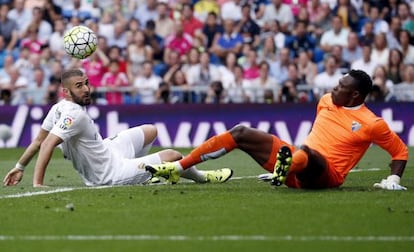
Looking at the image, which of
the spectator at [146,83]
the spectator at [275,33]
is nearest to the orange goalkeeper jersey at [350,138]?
the spectator at [146,83]

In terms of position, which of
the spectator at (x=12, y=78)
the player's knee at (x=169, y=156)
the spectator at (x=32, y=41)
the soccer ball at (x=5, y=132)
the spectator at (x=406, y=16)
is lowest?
the soccer ball at (x=5, y=132)

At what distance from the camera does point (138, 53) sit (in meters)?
25.6

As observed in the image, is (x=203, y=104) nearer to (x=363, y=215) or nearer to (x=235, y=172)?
(x=235, y=172)

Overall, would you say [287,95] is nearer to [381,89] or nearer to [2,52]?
[381,89]

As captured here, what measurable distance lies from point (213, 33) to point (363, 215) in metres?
16.5

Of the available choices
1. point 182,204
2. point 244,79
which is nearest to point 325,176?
point 182,204

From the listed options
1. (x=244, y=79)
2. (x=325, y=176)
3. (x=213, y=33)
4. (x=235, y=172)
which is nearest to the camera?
(x=325, y=176)

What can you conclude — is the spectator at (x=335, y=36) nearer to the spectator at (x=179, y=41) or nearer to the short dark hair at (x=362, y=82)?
the spectator at (x=179, y=41)

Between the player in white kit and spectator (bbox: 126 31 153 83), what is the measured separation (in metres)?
12.0

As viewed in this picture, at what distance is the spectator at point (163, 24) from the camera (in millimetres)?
26609

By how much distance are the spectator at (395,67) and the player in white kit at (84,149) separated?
1140 cm

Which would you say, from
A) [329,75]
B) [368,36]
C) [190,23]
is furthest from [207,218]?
[190,23]

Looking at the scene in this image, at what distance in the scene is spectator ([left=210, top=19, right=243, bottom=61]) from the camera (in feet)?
84.4

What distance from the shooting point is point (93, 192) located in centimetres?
1241
